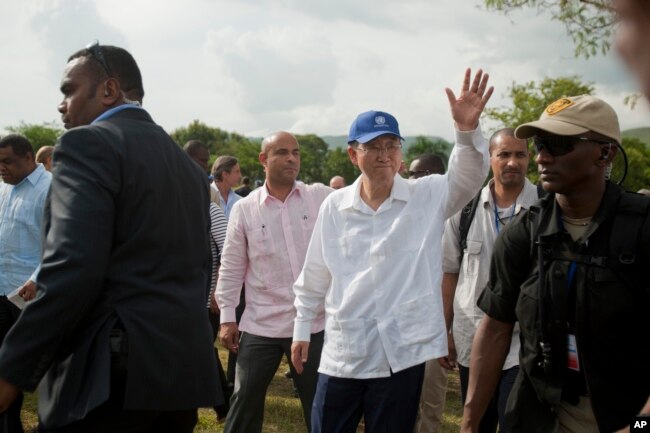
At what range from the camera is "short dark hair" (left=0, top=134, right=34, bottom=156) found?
661 centimetres

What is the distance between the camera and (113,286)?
296 cm

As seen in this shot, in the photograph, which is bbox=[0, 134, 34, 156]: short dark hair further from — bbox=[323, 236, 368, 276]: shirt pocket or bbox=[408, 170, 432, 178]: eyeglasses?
bbox=[408, 170, 432, 178]: eyeglasses

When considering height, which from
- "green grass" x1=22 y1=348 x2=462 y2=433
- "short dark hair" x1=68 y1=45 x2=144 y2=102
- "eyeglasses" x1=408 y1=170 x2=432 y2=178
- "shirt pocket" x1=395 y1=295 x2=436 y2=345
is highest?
"short dark hair" x1=68 y1=45 x2=144 y2=102

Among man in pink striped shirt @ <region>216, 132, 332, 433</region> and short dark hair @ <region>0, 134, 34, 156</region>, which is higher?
short dark hair @ <region>0, 134, 34, 156</region>

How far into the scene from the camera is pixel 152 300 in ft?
9.82

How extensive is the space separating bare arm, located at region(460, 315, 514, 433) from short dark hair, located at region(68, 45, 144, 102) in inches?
73.3

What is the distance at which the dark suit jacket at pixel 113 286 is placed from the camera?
9.18ft

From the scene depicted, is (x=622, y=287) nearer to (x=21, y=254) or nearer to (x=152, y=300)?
(x=152, y=300)

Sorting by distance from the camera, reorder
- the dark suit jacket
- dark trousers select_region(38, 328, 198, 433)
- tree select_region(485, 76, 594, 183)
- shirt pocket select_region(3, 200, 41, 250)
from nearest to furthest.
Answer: the dark suit jacket → dark trousers select_region(38, 328, 198, 433) → shirt pocket select_region(3, 200, 41, 250) → tree select_region(485, 76, 594, 183)

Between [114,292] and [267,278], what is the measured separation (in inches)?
111

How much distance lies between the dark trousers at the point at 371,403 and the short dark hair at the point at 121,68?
78.7 inches

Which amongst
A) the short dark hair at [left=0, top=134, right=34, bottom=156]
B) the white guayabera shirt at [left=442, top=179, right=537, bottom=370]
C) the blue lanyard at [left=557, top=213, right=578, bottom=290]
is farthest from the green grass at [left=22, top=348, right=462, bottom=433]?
the blue lanyard at [left=557, top=213, right=578, bottom=290]

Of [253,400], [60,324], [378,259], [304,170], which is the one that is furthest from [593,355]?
[304,170]

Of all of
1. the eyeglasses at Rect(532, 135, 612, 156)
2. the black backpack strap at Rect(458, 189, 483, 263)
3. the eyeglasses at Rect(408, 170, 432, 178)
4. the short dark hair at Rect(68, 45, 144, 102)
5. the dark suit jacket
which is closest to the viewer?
the dark suit jacket
